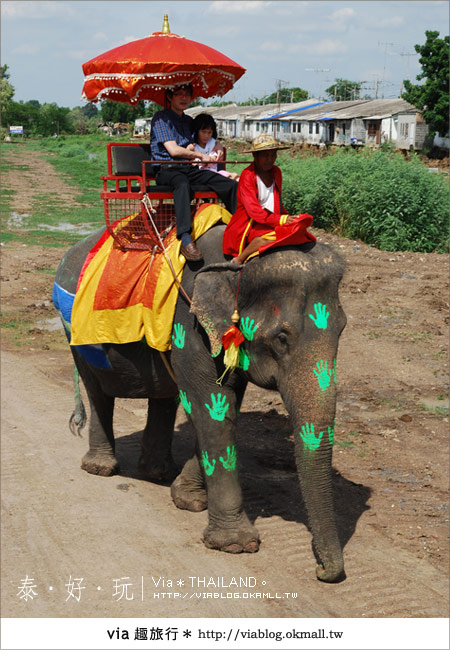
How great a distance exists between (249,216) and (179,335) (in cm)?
108

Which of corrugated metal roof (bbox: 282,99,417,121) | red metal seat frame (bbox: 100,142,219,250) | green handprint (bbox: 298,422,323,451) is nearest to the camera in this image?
green handprint (bbox: 298,422,323,451)

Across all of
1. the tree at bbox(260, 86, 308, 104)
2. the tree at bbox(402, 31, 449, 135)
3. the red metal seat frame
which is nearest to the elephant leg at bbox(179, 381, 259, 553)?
the red metal seat frame

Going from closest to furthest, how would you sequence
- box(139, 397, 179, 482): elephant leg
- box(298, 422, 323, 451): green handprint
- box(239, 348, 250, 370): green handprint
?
1. box(298, 422, 323, 451): green handprint
2. box(239, 348, 250, 370): green handprint
3. box(139, 397, 179, 482): elephant leg

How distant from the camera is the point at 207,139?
6.56 metres

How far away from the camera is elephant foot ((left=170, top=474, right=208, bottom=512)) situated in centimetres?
663

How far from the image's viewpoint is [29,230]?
23219 mm

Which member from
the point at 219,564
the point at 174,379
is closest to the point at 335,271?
the point at 174,379

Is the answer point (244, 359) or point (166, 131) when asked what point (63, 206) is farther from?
point (244, 359)

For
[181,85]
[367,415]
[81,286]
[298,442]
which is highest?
[181,85]

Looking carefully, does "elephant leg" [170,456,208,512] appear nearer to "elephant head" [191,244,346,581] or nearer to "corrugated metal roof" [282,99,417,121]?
"elephant head" [191,244,346,581]

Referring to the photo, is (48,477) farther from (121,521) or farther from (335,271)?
(335,271)

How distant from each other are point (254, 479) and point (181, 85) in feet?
11.7

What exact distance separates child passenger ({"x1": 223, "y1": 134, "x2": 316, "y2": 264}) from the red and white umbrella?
3.83 feet

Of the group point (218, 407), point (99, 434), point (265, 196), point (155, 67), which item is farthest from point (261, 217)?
point (99, 434)
